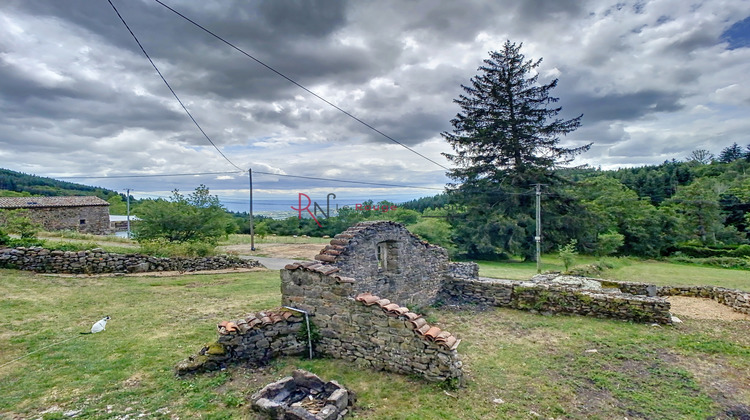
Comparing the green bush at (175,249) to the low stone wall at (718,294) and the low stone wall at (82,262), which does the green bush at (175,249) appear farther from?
the low stone wall at (718,294)

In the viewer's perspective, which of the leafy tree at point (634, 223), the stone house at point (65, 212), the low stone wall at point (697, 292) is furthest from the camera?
the leafy tree at point (634, 223)

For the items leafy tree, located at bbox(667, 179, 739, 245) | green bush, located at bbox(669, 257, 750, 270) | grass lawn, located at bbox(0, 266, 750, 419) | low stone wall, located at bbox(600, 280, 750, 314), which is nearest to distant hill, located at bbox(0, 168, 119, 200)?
grass lawn, located at bbox(0, 266, 750, 419)

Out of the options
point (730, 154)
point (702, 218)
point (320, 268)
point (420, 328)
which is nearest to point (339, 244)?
point (320, 268)

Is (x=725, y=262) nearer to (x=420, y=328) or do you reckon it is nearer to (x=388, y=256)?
(x=388, y=256)

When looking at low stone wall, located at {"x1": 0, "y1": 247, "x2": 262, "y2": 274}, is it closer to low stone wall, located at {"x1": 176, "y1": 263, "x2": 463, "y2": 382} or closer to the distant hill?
low stone wall, located at {"x1": 176, "y1": 263, "x2": 463, "y2": 382}

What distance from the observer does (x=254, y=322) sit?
531 centimetres

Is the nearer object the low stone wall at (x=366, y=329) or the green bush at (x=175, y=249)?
the low stone wall at (x=366, y=329)

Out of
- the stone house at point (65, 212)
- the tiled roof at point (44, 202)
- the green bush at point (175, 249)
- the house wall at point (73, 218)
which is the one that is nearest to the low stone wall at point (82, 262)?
the green bush at point (175, 249)

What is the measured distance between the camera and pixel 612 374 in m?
5.22

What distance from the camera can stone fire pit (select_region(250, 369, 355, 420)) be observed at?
373 centimetres

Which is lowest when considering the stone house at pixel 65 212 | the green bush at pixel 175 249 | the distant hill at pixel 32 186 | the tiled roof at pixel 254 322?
the tiled roof at pixel 254 322

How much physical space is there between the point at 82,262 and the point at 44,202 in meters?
23.6

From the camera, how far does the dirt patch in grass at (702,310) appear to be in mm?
8344

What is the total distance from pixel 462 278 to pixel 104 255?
503 inches
